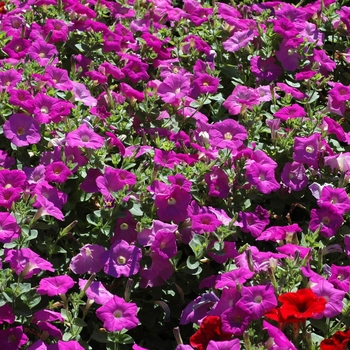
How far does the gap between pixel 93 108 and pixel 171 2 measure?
133cm

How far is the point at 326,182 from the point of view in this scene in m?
3.00

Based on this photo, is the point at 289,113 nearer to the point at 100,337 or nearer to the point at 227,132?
the point at 227,132

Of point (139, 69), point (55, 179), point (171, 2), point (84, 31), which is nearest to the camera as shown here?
point (55, 179)

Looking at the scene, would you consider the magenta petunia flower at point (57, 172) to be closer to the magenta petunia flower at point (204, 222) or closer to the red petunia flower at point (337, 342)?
the magenta petunia flower at point (204, 222)

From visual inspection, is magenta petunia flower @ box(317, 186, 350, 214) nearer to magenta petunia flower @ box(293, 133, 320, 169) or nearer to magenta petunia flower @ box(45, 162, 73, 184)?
magenta petunia flower @ box(293, 133, 320, 169)

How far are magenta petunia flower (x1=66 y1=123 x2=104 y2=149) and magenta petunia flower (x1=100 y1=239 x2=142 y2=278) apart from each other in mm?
408

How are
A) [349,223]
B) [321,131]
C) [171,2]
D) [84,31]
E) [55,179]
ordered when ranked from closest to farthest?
1. [55,179]
2. [349,223]
3. [321,131]
4. [84,31]
5. [171,2]

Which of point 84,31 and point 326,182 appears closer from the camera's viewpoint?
point 326,182

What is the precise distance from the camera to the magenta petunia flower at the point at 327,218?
2.78m

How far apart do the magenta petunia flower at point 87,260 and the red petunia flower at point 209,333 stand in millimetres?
433

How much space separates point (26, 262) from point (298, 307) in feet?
2.82

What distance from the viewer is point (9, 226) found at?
2.48 meters

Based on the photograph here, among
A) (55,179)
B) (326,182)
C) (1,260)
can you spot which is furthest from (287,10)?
(1,260)

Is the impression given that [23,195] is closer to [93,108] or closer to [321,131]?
[93,108]
